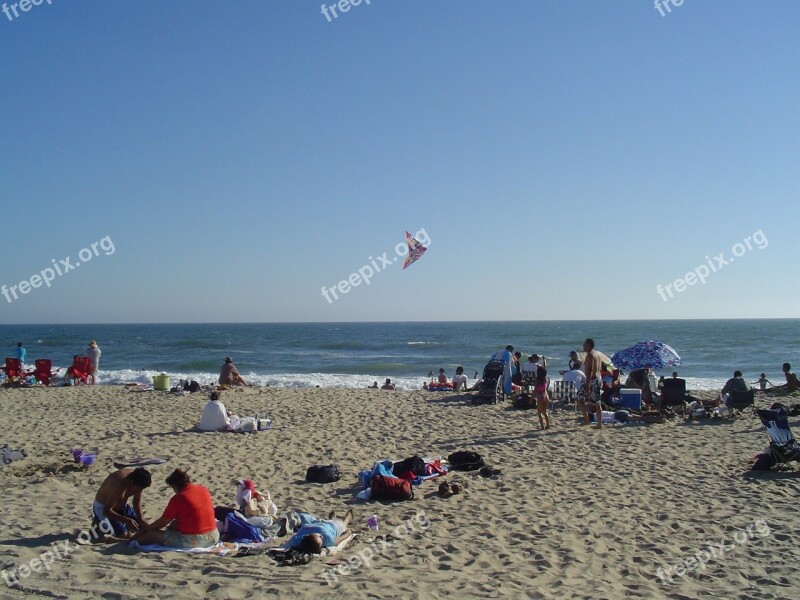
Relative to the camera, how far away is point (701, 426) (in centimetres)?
1123

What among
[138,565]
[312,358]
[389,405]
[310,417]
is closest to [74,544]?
[138,565]

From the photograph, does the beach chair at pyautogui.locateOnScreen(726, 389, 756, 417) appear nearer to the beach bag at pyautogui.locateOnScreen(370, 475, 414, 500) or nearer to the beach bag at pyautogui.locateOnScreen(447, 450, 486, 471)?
the beach bag at pyautogui.locateOnScreen(447, 450, 486, 471)

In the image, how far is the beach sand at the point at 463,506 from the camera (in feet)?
14.6

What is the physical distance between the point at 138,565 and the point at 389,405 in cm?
978

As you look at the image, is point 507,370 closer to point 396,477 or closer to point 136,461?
point 396,477

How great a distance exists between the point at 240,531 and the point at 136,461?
3.67m

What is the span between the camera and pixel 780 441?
7.76 meters

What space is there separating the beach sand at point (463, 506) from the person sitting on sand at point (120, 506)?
0.75ft

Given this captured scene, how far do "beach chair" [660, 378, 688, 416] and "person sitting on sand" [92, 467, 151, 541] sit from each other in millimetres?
9912

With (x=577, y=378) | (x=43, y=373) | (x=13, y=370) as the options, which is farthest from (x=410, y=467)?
(x=13, y=370)

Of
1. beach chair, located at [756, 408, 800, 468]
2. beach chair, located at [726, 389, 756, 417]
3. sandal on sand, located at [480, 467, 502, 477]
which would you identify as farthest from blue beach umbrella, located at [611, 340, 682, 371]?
sandal on sand, located at [480, 467, 502, 477]

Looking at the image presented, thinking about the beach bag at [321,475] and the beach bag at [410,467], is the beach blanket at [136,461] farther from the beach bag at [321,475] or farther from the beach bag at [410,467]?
the beach bag at [410,467]

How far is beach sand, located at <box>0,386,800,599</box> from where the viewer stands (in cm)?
446

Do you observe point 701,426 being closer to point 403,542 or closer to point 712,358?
point 403,542
